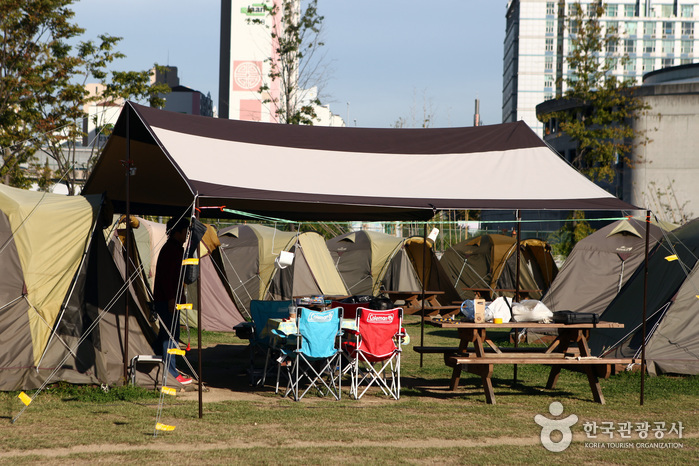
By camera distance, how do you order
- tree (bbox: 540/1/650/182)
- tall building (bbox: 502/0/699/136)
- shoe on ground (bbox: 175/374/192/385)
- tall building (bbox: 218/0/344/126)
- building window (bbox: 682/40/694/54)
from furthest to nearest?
1. building window (bbox: 682/40/694/54)
2. tall building (bbox: 502/0/699/136)
3. tall building (bbox: 218/0/344/126)
4. tree (bbox: 540/1/650/182)
5. shoe on ground (bbox: 175/374/192/385)

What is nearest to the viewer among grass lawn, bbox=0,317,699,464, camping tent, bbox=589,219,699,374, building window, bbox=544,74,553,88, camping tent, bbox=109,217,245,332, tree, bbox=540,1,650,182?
grass lawn, bbox=0,317,699,464

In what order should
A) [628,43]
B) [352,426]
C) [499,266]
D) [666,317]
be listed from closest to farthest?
[352,426] → [666,317] → [499,266] → [628,43]

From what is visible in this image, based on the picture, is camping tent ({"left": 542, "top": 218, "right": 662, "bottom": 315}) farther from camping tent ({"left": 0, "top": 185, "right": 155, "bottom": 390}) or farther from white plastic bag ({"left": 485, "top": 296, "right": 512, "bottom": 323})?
camping tent ({"left": 0, "top": 185, "right": 155, "bottom": 390})

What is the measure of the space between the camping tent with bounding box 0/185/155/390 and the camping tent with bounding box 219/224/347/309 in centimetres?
643

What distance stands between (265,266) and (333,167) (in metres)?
6.51

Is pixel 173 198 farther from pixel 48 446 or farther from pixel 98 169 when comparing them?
pixel 48 446

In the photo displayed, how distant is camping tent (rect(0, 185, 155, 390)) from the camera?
6.52 meters

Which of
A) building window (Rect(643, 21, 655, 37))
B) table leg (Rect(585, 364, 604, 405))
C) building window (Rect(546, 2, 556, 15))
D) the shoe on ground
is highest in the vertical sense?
building window (Rect(546, 2, 556, 15))

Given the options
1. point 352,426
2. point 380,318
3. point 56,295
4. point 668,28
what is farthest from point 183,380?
point 668,28

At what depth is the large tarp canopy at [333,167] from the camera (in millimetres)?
6508

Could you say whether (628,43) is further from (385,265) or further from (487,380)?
(487,380)

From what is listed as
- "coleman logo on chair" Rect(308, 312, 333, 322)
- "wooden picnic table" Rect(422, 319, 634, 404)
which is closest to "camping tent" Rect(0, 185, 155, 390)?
"coleman logo on chair" Rect(308, 312, 333, 322)

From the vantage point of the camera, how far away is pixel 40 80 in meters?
15.1

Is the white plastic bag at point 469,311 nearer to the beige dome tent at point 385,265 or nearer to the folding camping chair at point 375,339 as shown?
the folding camping chair at point 375,339
